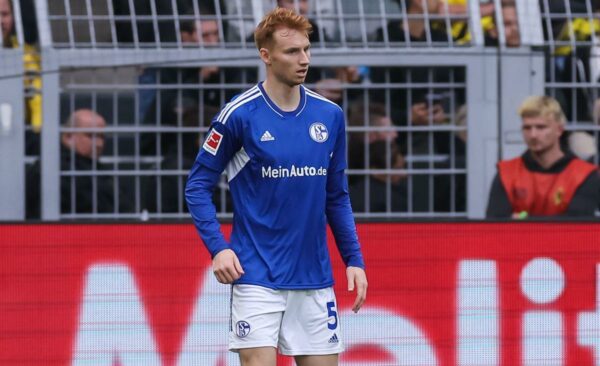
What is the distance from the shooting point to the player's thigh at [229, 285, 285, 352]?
5832mm

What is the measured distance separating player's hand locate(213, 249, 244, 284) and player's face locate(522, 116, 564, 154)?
180 inches

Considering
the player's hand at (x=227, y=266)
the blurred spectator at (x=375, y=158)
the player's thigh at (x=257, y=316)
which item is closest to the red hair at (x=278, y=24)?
the player's hand at (x=227, y=266)

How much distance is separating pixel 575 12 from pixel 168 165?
2.86m

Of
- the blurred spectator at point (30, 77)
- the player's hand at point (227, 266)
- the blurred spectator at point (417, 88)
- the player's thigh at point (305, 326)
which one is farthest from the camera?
the blurred spectator at point (417, 88)

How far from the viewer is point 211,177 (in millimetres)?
5875

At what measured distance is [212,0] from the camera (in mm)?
10555

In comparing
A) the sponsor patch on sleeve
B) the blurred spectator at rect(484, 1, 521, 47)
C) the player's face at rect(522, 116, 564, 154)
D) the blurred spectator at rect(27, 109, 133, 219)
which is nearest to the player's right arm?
the sponsor patch on sleeve

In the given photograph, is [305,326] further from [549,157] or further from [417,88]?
[417,88]

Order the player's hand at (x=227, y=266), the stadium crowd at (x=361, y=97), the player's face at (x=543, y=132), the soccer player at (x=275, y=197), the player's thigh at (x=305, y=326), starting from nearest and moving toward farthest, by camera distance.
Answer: the player's hand at (x=227, y=266) → the soccer player at (x=275, y=197) → the player's thigh at (x=305, y=326) → the player's face at (x=543, y=132) → the stadium crowd at (x=361, y=97)

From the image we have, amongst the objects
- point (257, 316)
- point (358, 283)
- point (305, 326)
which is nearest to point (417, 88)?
point (358, 283)

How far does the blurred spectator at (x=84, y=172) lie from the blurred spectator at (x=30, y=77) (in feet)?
0.54

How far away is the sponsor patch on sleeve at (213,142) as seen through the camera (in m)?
5.80

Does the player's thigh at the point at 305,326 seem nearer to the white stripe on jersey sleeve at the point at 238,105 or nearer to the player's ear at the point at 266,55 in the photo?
the white stripe on jersey sleeve at the point at 238,105

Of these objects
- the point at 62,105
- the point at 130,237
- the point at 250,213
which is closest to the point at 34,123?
the point at 62,105
